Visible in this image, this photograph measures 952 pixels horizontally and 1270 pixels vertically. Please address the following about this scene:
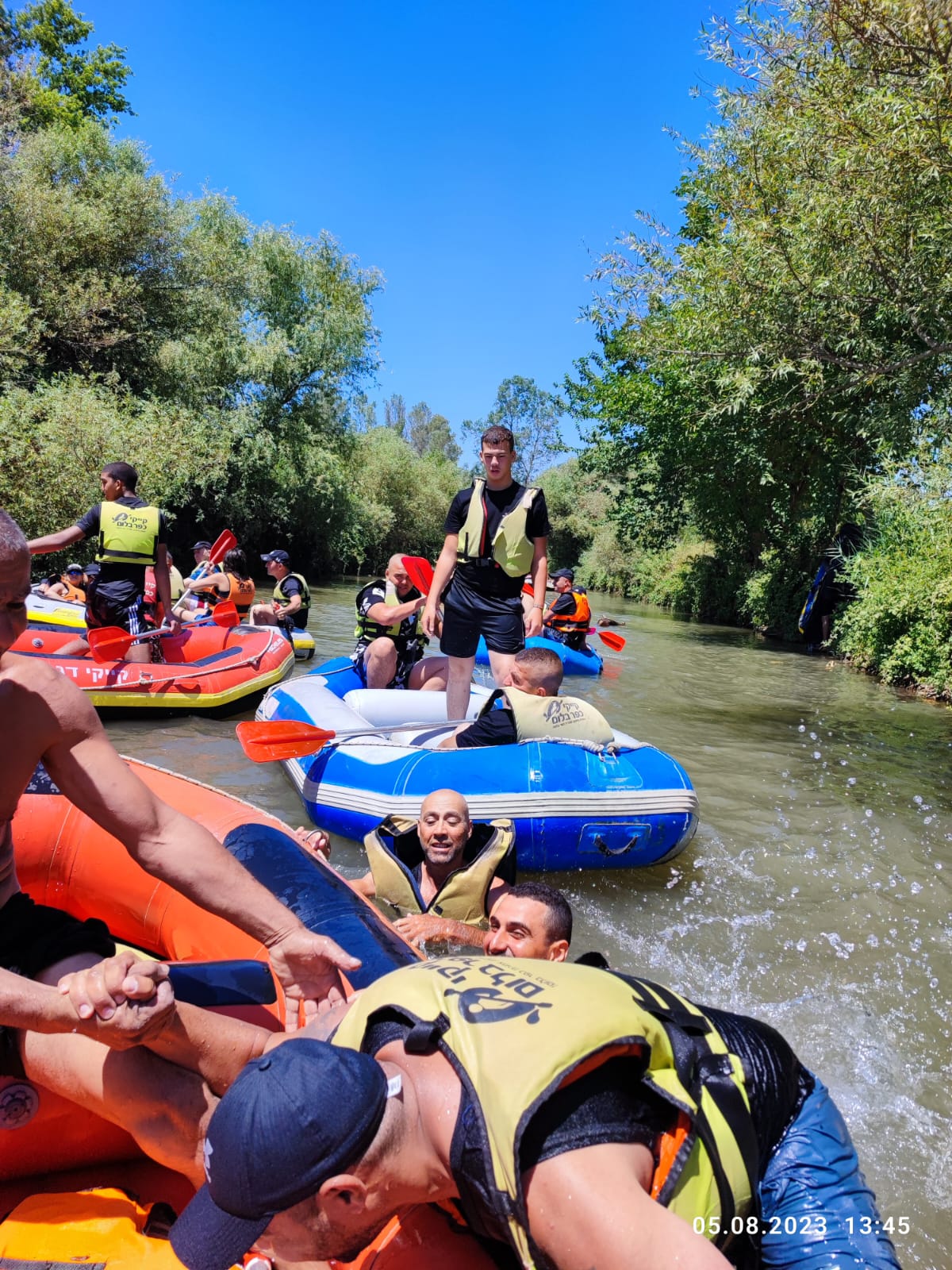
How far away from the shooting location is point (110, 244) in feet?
48.1

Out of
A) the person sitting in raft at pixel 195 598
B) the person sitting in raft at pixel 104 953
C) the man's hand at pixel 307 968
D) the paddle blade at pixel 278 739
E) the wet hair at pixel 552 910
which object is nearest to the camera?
the person sitting in raft at pixel 104 953

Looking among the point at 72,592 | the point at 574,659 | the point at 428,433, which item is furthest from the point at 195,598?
the point at 428,433

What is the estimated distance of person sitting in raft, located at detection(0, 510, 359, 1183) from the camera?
1280mm

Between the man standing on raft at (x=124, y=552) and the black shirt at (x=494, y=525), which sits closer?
the black shirt at (x=494, y=525)

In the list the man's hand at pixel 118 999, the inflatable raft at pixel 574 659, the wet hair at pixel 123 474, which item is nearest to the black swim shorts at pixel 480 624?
the wet hair at pixel 123 474

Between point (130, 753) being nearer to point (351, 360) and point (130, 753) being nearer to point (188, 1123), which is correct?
point (188, 1123)

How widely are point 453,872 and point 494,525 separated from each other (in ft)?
7.11

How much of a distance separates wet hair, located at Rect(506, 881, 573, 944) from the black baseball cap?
4.04 ft

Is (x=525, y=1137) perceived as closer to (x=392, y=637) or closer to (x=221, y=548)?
(x=392, y=637)

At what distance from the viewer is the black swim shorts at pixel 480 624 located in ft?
15.2

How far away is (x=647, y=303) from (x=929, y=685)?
814 centimetres

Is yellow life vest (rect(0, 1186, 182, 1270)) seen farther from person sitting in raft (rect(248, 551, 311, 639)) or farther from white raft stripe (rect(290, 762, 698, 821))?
person sitting in raft (rect(248, 551, 311, 639))

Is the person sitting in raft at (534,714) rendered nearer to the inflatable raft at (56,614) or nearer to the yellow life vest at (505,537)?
the yellow life vest at (505,537)

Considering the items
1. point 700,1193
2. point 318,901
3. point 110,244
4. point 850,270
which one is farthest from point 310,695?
point 110,244
